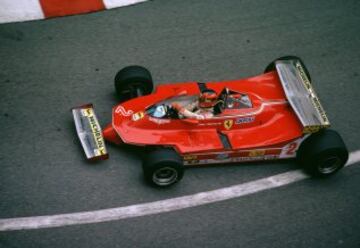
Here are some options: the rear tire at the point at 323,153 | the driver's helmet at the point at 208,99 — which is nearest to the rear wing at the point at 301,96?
the rear tire at the point at 323,153

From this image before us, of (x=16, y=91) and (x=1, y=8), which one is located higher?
(x=1, y=8)

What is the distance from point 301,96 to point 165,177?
2028mm

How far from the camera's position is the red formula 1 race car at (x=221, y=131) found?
17.7 ft

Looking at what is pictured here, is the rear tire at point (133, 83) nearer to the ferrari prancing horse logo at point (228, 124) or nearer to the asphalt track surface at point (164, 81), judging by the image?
the asphalt track surface at point (164, 81)

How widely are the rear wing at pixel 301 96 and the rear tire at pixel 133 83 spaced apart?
1831 millimetres

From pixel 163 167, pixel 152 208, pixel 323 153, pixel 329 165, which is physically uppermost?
pixel 163 167

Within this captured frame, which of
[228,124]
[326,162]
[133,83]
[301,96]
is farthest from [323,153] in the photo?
[133,83]

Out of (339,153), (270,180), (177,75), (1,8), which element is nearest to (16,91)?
(1,8)

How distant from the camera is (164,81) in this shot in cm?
697

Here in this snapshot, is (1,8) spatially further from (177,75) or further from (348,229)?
(348,229)

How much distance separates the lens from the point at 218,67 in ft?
23.8

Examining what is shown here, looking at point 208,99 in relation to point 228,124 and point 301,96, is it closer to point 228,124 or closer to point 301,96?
point 228,124

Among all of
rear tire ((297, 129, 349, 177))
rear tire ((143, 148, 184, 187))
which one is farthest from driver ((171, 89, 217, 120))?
rear tire ((297, 129, 349, 177))

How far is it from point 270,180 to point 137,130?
5.91 ft
